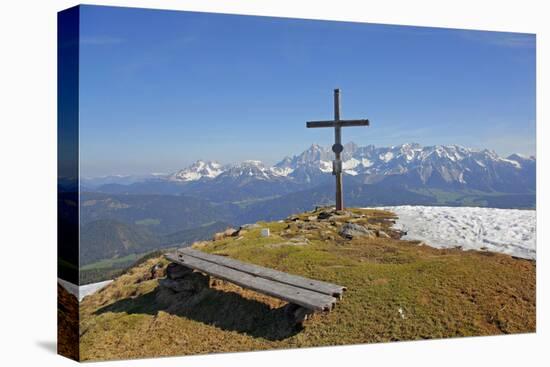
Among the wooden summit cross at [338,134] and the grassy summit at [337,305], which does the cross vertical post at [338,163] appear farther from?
the grassy summit at [337,305]

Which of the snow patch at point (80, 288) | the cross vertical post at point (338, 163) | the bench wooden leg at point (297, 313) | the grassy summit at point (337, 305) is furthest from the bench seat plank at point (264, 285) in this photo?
the cross vertical post at point (338, 163)

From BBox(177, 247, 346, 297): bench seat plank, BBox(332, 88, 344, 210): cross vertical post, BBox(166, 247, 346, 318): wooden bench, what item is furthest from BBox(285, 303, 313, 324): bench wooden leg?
BBox(332, 88, 344, 210): cross vertical post

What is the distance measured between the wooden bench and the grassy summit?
0.47 m

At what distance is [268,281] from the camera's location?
11.2m

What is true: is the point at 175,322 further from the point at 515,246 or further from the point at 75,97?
the point at 515,246

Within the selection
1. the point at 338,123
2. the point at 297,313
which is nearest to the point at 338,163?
the point at 338,123

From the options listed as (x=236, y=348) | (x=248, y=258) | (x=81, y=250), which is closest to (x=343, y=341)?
(x=236, y=348)

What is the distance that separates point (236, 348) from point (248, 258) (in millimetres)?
2906

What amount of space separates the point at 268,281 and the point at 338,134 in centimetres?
609

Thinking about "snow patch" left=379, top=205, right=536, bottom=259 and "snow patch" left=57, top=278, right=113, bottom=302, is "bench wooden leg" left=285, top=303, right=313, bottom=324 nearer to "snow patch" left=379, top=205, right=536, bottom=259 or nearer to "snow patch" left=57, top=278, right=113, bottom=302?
"snow patch" left=57, top=278, right=113, bottom=302

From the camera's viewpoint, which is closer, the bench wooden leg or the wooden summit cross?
the bench wooden leg

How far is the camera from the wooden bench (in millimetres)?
10344

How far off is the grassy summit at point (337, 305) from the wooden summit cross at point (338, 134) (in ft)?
9.01

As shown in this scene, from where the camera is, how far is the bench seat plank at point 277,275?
11.0 meters
